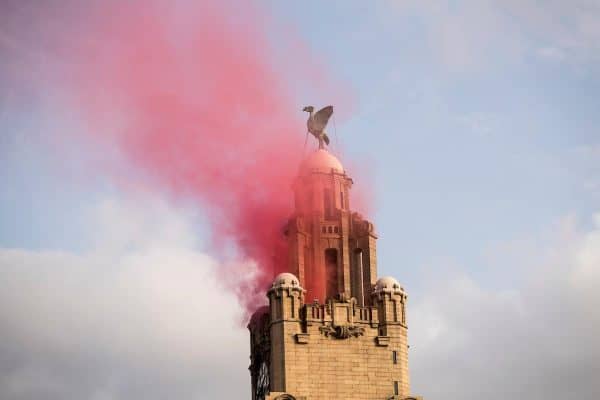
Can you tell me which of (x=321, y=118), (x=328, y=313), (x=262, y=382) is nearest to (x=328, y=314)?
(x=328, y=313)

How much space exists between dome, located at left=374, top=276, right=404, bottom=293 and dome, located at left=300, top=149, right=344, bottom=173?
10.6 metres

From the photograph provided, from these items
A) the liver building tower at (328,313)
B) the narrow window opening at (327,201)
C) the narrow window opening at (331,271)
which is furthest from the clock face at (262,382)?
the narrow window opening at (327,201)

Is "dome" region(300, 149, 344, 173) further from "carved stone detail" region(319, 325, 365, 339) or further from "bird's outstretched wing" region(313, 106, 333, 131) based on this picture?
"carved stone detail" region(319, 325, 365, 339)

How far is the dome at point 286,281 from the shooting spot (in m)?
96.4

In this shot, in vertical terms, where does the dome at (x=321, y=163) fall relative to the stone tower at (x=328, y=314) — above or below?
above

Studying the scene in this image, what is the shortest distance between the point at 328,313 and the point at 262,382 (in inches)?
333

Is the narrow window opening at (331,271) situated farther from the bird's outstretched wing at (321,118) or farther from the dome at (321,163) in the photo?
the bird's outstretched wing at (321,118)

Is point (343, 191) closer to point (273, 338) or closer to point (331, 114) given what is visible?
point (331, 114)

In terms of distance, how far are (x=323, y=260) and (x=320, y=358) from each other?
9373 mm

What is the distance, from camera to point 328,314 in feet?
315

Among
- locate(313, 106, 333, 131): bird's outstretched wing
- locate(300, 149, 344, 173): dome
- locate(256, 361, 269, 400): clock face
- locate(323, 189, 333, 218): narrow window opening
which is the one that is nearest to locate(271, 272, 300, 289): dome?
locate(256, 361, 269, 400): clock face

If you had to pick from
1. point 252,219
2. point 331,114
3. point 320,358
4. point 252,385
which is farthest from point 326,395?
point 331,114

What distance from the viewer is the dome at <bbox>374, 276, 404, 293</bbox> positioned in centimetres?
9775

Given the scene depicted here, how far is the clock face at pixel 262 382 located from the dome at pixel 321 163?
54.0 feet
